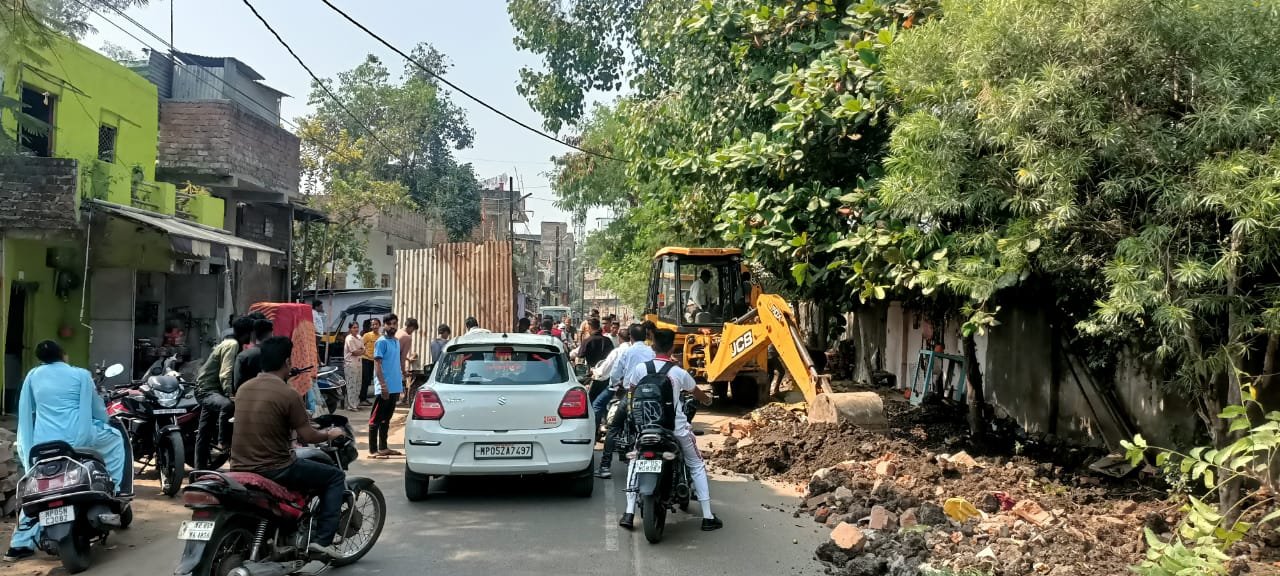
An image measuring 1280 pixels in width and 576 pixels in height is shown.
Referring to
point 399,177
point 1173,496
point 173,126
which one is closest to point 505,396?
point 1173,496

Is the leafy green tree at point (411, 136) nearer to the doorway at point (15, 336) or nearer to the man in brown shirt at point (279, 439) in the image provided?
the doorway at point (15, 336)

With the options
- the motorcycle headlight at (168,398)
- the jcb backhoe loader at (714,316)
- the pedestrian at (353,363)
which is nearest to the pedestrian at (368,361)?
the pedestrian at (353,363)

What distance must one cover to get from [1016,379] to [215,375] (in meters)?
9.94

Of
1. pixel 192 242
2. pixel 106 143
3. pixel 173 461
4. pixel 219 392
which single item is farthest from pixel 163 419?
pixel 106 143

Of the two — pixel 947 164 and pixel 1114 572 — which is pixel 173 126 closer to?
pixel 947 164

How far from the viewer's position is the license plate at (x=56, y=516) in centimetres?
607

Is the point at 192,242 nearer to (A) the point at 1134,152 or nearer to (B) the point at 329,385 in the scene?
(B) the point at 329,385

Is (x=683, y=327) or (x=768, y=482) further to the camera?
(x=683, y=327)

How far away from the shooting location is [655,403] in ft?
23.7

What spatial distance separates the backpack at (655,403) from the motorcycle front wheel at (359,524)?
202cm

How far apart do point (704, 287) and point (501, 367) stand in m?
8.43

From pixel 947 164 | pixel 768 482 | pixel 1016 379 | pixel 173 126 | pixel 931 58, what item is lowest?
pixel 768 482

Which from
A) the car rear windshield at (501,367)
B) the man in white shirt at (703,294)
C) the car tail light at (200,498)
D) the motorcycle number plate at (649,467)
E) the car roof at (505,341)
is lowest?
the motorcycle number plate at (649,467)

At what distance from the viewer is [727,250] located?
16.2 meters
